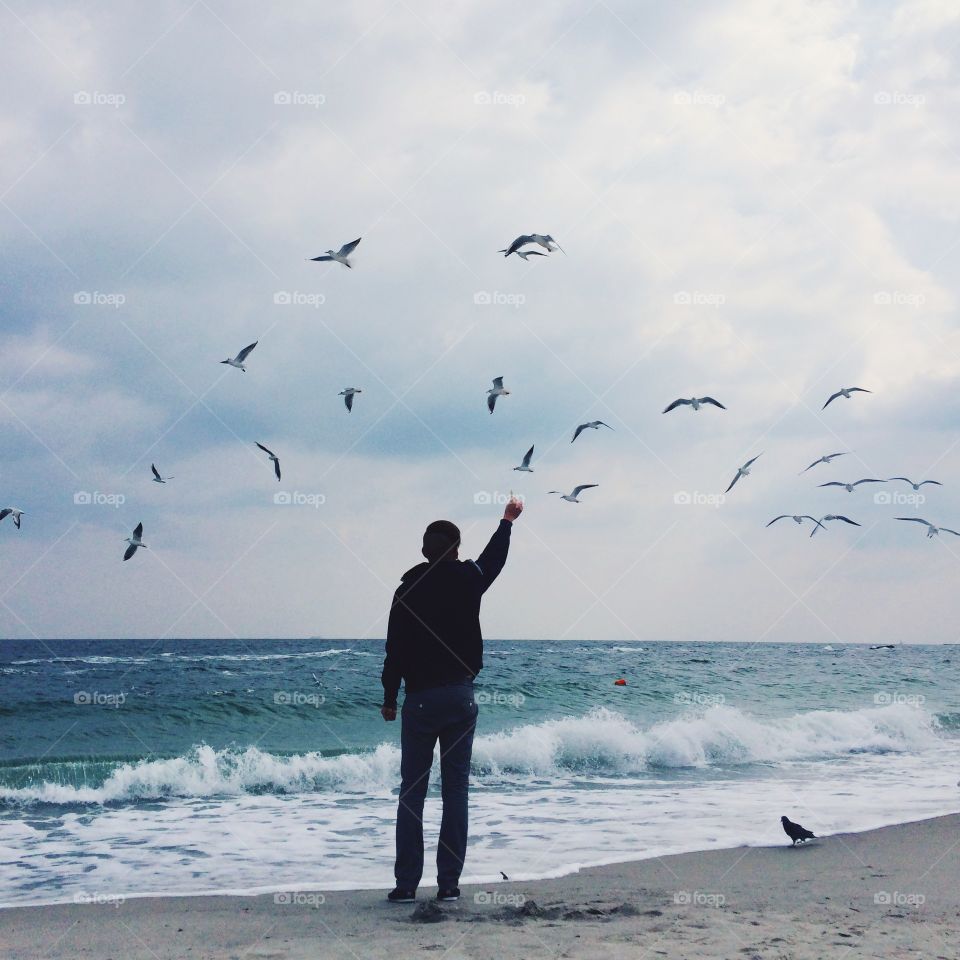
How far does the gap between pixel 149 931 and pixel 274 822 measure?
358 centimetres

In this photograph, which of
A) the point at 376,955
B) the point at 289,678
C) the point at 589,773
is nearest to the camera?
the point at 376,955

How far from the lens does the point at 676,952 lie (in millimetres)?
3775

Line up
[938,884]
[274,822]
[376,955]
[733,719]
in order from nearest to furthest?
1. [376,955]
2. [938,884]
3. [274,822]
4. [733,719]

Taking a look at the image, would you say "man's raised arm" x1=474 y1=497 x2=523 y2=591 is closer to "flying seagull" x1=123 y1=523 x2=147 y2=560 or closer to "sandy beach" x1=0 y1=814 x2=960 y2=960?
"sandy beach" x1=0 y1=814 x2=960 y2=960

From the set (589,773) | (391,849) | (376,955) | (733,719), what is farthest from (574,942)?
(733,719)

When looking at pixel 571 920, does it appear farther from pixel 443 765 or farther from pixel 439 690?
pixel 439 690

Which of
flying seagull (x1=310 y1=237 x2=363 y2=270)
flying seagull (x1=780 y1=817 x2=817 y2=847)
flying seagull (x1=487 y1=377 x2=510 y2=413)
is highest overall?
flying seagull (x1=310 y1=237 x2=363 y2=270)

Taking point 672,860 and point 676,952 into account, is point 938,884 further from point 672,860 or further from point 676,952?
point 676,952

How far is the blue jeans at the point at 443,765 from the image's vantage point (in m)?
4.41
